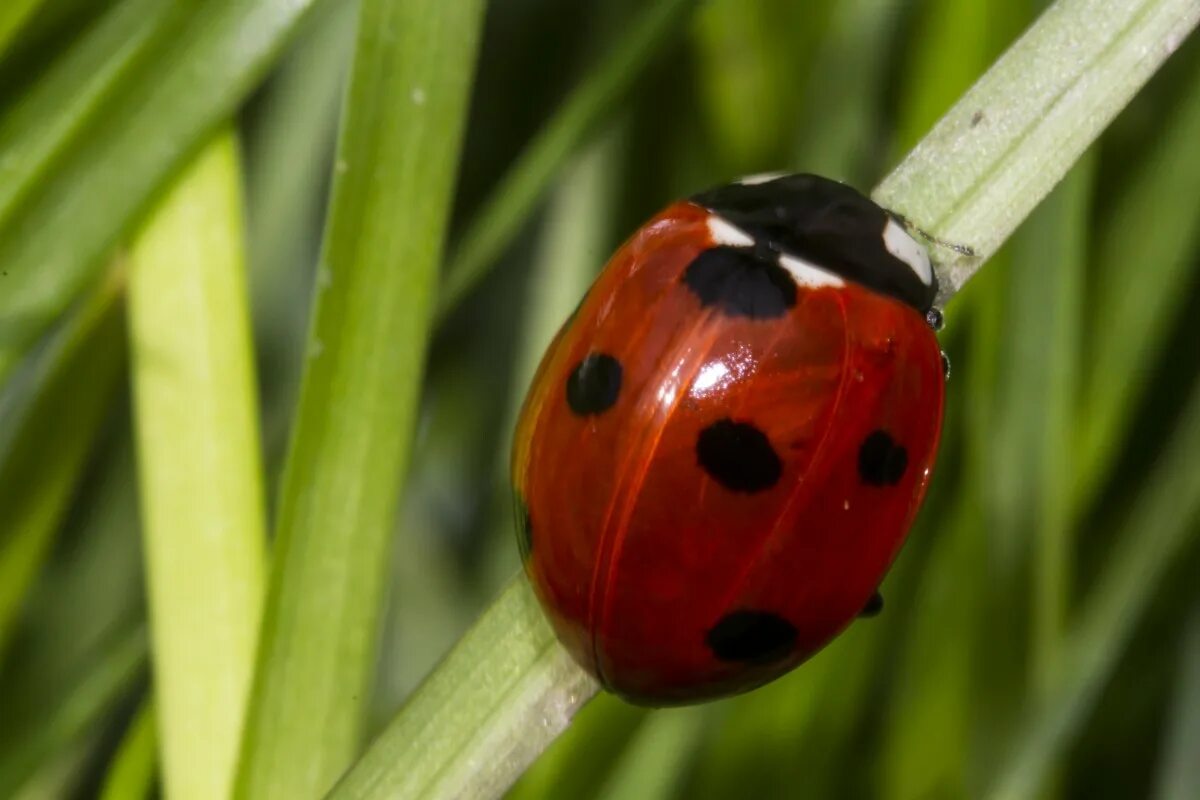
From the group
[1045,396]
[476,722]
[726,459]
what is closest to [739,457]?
[726,459]

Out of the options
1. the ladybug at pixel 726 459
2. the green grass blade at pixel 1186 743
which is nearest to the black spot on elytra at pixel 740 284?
the ladybug at pixel 726 459

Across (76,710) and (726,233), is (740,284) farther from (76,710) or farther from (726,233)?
(76,710)

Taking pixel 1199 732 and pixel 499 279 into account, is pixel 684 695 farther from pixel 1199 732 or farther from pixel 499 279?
pixel 499 279

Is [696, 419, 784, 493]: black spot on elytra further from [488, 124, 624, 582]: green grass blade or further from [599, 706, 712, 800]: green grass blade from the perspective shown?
[488, 124, 624, 582]: green grass blade

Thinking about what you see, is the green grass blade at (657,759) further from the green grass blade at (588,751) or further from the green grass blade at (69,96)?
the green grass blade at (69,96)

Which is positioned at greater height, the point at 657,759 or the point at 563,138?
the point at 563,138

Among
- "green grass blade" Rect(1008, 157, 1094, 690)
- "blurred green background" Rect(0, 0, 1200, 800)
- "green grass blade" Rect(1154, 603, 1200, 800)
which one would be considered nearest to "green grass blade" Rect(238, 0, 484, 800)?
"blurred green background" Rect(0, 0, 1200, 800)
